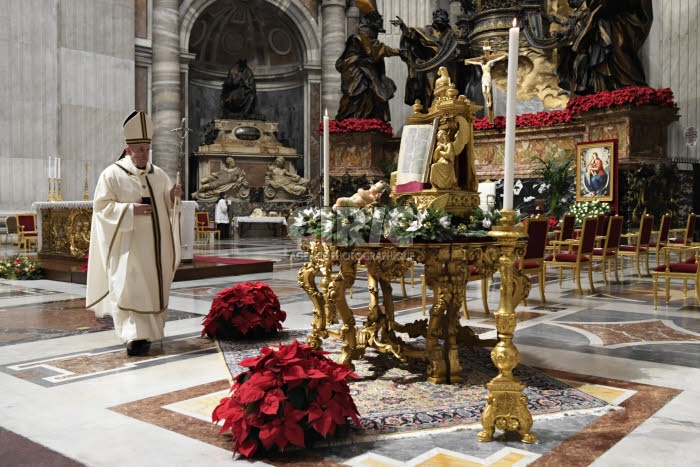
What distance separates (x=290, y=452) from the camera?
277 cm

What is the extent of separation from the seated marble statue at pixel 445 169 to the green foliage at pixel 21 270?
7.81m

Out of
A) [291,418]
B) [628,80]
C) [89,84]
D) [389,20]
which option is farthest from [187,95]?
[291,418]

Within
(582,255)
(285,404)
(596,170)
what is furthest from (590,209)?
(285,404)


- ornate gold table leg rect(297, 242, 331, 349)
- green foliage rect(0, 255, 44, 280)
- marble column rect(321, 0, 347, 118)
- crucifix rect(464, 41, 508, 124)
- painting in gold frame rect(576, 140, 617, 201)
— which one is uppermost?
marble column rect(321, 0, 347, 118)

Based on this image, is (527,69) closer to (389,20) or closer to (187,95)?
(389,20)

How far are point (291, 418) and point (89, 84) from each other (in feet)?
58.1

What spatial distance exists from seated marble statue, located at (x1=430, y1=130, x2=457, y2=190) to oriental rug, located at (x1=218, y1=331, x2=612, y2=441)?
121 centimetres

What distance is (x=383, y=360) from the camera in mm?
4449

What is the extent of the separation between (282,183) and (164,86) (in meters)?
5.09

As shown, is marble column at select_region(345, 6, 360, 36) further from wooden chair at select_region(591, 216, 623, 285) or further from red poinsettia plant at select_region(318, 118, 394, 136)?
wooden chair at select_region(591, 216, 623, 285)

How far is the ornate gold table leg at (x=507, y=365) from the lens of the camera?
2877 millimetres

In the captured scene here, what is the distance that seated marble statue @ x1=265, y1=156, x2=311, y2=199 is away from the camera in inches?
887

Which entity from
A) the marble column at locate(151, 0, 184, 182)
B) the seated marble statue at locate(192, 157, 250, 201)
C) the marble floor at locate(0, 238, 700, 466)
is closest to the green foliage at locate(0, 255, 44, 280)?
the marble floor at locate(0, 238, 700, 466)

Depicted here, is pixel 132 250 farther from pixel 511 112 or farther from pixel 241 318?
pixel 511 112
